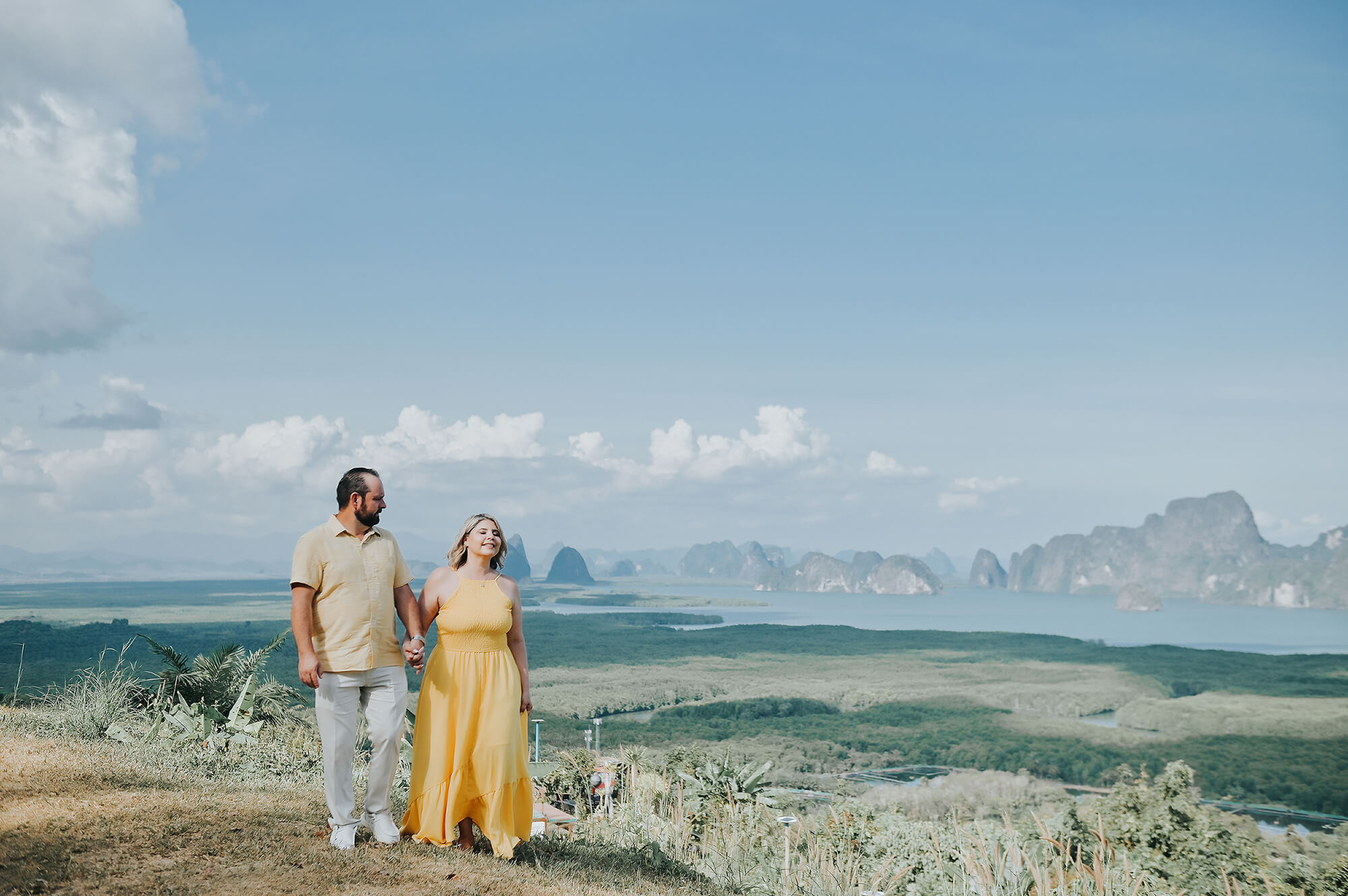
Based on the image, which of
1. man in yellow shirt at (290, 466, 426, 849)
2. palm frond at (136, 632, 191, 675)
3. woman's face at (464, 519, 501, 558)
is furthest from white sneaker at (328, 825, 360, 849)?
palm frond at (136, 632, 191, 675)

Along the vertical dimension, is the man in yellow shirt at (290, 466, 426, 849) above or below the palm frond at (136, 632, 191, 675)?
above

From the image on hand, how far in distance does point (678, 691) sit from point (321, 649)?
247 ft

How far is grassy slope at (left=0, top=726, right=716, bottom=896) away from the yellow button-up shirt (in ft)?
2.68

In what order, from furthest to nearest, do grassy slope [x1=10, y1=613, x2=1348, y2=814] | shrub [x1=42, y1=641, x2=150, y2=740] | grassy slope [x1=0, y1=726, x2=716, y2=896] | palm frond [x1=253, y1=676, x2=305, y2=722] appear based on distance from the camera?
grassy slope [x1=10, y1=613, x2=1348, y2=814]
palm frond [x1=253, y1=676, x2=305, y2=722]
shrub [x1=42, y1=641, x2=150, y2=740]
grassy slope [x1=0, y1=726, x2=716, y2=896]

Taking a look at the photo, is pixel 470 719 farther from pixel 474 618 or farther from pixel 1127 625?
pixel 1127 625

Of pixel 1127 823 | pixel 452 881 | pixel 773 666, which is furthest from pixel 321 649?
pixel 773 666

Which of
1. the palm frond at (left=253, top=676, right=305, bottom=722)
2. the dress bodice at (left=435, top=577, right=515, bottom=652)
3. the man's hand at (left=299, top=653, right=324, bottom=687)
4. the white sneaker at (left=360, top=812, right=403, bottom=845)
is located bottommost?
the palm frond at (left=253, top=676, right=305, bottom=722)

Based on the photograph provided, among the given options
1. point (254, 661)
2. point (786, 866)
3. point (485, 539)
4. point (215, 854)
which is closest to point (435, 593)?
point (485, 539)

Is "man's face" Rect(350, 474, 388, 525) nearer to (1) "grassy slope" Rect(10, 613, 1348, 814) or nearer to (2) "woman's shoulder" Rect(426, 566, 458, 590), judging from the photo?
(2) "woman's shoulder" Rect(426, 566, 458, 590)

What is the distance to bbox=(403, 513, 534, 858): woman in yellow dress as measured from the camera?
3.89 m

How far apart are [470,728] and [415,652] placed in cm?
42

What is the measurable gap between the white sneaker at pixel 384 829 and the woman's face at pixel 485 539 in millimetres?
1240

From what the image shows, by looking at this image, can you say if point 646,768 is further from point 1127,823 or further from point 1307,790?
point 1307,790

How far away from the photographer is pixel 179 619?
93.8 metres
